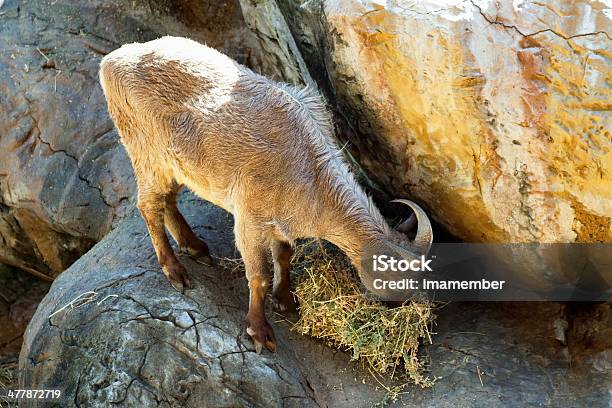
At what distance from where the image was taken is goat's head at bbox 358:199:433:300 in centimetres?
490

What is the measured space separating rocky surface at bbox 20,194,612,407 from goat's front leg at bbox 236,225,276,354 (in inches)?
3.5

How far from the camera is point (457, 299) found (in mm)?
5664

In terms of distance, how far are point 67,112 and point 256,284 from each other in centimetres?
318

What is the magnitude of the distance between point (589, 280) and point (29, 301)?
6057 mm

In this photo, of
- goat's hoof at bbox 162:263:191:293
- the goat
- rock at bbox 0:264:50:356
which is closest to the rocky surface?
goat's hoof at bbox 162:263:191:293

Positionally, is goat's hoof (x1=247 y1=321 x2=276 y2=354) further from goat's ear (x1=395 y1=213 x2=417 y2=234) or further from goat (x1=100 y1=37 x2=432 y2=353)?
goat's ear (x1=395 y1=213 x2=417 y2=234)

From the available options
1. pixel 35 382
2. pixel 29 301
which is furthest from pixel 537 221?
pixel 29 301

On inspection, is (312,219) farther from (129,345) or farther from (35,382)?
(35,382)

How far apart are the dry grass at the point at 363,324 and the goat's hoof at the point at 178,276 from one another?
2.69ft

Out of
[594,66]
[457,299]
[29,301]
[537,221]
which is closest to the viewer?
[594,66]

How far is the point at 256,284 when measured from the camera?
16.8ft

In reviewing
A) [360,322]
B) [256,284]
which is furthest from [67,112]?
[360,322]

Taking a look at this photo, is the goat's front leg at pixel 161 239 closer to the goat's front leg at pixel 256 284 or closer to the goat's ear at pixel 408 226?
the goat's front leg at pixel 256 284

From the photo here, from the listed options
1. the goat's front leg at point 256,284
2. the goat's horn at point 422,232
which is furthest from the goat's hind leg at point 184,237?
the goat's horn at point 422,232
